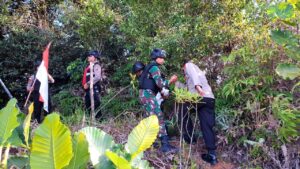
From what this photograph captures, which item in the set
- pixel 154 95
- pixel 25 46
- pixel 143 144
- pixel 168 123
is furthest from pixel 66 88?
pixel 143 144

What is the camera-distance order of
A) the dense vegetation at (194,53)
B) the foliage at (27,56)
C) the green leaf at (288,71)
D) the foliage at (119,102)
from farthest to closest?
the foliage at (27,56) → the foliage at (119,102) → the dense vegetation at (194,53) → the green leaf at (288,71)

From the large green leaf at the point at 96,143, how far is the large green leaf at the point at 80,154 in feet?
0.21

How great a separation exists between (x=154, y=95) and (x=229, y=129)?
126 cm

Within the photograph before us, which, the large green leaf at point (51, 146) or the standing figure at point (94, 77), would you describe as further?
the standing figure at point (94, 77)

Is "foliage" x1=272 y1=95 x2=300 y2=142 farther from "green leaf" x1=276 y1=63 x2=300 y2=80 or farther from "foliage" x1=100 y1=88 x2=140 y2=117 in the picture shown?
"foliage" x1=100 y1=88 x2=140 y2=117

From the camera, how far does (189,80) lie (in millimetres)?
5254

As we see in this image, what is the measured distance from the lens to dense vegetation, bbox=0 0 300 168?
510 cm

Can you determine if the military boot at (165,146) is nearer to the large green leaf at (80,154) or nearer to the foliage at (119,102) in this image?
the foliage at (119,102)

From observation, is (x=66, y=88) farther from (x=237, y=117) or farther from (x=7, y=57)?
(x=237, y=117)

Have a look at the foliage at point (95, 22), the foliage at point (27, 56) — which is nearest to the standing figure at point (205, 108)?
the foliage at point (95, 22)

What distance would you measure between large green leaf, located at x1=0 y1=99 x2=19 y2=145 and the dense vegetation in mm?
3161

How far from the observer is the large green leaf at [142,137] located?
1.70 metres

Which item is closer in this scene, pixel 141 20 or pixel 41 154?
pixel 41 154

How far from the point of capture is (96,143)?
173 centimetres
